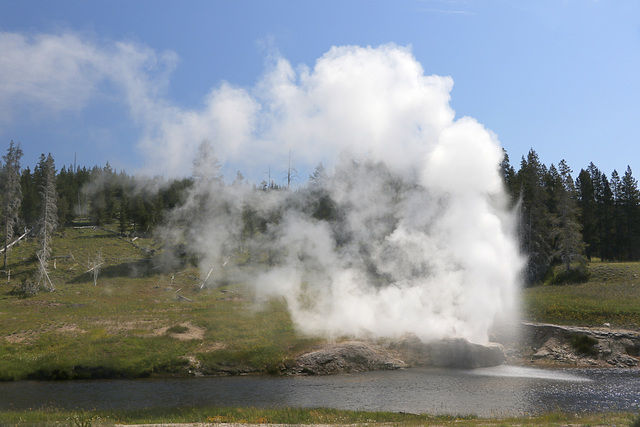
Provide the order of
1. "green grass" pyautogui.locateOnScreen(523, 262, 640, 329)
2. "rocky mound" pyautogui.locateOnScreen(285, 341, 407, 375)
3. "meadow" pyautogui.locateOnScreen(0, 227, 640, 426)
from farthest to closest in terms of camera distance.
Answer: "green grass" pyautogui.locateOnScreen(523, 262, 640, 329) → "rocky mound" pyautogui.locateOnScreen(285, 341, 407, 375) → "meadow" pyautogui.locateOnScreen(0, 227, 640, 426)

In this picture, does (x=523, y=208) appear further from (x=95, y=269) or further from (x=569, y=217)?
(x=95, y=269)

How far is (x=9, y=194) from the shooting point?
266 feet

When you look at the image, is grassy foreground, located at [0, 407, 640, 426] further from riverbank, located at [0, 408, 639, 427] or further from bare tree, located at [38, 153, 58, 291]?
bare tree, located at [38, 153, 58, 291]

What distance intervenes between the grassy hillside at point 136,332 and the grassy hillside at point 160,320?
10cm

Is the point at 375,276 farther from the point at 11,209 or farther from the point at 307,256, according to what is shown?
the point at 11,209

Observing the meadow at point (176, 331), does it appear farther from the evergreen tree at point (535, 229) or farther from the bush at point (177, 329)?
the evergreen tree at point (535, 229)

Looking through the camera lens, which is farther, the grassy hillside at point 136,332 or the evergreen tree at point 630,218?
the evergreen tree at point 630,218

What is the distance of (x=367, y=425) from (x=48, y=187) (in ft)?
265

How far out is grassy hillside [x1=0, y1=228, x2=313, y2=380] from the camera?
36.8 metres

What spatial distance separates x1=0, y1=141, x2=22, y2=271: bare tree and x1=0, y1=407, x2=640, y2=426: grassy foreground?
70.5 metres

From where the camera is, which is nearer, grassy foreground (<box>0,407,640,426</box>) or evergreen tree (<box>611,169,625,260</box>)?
grassy foreground (<box>0,407,640,426</box>)

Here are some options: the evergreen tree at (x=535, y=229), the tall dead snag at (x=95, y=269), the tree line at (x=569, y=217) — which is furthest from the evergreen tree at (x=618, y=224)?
the tall dead snag at (x=95, y=269)

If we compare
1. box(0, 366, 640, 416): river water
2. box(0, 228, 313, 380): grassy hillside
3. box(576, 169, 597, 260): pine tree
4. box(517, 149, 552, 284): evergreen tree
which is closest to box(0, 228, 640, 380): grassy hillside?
box(0, 228, 313, 380): grassy hillside

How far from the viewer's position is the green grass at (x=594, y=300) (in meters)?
49.3
